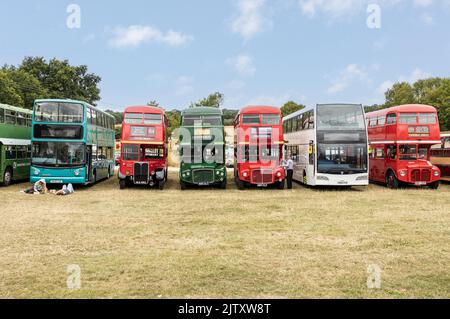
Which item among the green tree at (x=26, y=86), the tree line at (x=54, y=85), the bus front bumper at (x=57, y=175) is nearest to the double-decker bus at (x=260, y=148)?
the bus front bumper at (x=57, y=175)

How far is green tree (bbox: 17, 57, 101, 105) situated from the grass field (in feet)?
138

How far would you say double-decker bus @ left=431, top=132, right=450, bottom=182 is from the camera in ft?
77.5

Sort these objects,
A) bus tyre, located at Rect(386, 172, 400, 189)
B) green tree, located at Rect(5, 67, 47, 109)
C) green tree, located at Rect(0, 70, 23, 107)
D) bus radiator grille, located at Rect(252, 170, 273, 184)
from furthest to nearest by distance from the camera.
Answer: green tree, located at Rect(5, 67, 47, 109)
green tree, located at Rect(0, 70, 23, 107)
bus tyre, located at Rect(386, 172, 400, 189)
bus radiator grille, located at Rect(252, 170, 273, 184)

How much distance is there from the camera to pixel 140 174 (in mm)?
20719

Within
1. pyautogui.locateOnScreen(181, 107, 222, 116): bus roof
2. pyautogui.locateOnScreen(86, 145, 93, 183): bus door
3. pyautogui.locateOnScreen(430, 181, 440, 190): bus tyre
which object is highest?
pyautogui.locateOnScreen(181, 107, 222, 116): bus roof

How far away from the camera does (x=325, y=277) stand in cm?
663

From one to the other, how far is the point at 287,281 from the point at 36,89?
50317 millimetres

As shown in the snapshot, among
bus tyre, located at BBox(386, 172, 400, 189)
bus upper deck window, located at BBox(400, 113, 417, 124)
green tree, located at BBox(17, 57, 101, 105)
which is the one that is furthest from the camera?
green tree, located at BBox(17, 57, 101, 105)

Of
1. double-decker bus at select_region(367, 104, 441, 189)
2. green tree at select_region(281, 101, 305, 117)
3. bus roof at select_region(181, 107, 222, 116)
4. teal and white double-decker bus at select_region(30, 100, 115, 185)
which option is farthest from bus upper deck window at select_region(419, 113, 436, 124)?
green tree at select_region(281, 101, 305, 117)

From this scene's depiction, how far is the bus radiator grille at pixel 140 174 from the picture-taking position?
20719mm

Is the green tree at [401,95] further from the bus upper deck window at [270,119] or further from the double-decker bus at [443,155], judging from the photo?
the bus upper deck window at [270,119]

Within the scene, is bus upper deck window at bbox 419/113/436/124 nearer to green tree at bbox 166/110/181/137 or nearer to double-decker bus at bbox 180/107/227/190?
double-decker bus at bbox 180/107/227/190

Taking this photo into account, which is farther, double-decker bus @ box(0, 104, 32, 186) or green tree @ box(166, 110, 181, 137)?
green tree @ box(166, 110, 181, 137)

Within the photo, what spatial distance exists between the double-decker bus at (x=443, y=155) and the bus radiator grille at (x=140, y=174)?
1533 centimetres
